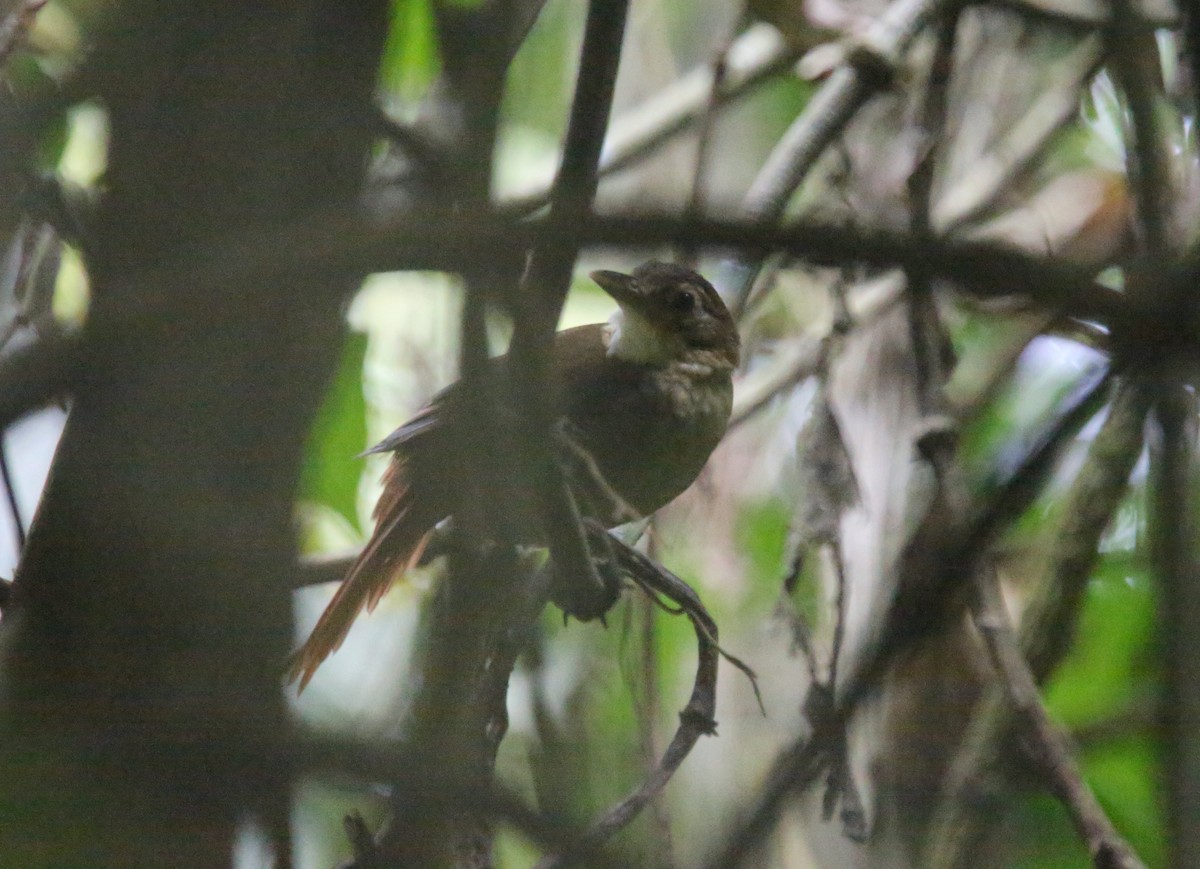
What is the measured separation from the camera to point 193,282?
41.0 inches

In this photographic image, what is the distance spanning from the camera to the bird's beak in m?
3.08

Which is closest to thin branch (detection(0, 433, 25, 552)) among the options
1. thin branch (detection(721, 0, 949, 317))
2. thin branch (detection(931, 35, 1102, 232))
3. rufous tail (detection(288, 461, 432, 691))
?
rufous tail (detection(288, 461, 432, 691))

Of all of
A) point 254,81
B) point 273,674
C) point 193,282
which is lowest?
point 273,674

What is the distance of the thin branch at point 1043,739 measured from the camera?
1920mm

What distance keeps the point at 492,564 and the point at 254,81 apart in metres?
0.61

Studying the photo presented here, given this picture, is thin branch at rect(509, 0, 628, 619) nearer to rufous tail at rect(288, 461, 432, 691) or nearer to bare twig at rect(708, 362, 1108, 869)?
bare twig at rect(708, 362, 1108, 869)

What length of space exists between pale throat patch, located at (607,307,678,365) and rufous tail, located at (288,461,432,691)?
0.64 metres

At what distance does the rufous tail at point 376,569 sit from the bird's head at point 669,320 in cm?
69

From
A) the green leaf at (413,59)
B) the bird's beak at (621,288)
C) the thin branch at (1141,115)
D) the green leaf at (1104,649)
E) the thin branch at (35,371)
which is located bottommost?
the green leaf at (1104,649)

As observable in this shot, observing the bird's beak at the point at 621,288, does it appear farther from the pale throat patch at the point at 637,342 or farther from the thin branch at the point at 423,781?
the thin branch at the point at 423,781

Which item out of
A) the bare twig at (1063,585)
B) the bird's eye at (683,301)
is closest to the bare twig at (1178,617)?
the bare twig at (1063,585)

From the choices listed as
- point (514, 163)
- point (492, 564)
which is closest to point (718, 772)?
point (514, 163)

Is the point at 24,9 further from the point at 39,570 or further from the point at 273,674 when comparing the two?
the point at 273,674

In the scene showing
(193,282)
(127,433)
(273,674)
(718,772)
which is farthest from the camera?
(718,772)
